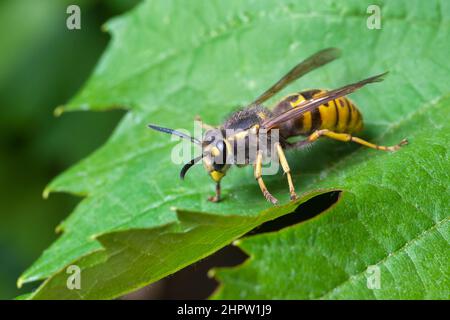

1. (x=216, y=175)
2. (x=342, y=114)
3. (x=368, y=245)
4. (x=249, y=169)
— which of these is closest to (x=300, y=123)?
(x=342, y=114)

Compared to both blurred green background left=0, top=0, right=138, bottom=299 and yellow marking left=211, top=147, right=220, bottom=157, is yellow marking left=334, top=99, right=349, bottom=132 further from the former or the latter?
blurred green background left=0, top=0, right=138, bottom=299

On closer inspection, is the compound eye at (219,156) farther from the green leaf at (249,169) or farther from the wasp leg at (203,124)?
the wasp leg at (203,124)

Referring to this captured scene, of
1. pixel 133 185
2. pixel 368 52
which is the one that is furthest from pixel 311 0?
pixel 133 185

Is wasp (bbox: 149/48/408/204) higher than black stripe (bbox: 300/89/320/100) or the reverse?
the reverse

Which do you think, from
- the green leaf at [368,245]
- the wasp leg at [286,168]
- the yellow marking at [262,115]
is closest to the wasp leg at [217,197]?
the wasp leg at [286,168]

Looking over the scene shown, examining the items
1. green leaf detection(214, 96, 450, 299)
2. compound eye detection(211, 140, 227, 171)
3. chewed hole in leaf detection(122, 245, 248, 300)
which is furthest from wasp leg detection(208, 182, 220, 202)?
chewed hole in leaf detection(122, 245, 248, 300)

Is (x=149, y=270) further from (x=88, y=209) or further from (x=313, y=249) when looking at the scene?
(x=88, y=209)

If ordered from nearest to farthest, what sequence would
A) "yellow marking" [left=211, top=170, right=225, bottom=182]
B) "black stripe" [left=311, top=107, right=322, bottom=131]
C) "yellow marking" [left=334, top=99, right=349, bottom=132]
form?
"yellow marking" [left=211, top=170, right=225, bottom=182] < "yellow marking" [left=334, top=99, right=349, bottom=132] < "black stripe" [left=311, top=107, right=322, bottom=131]
